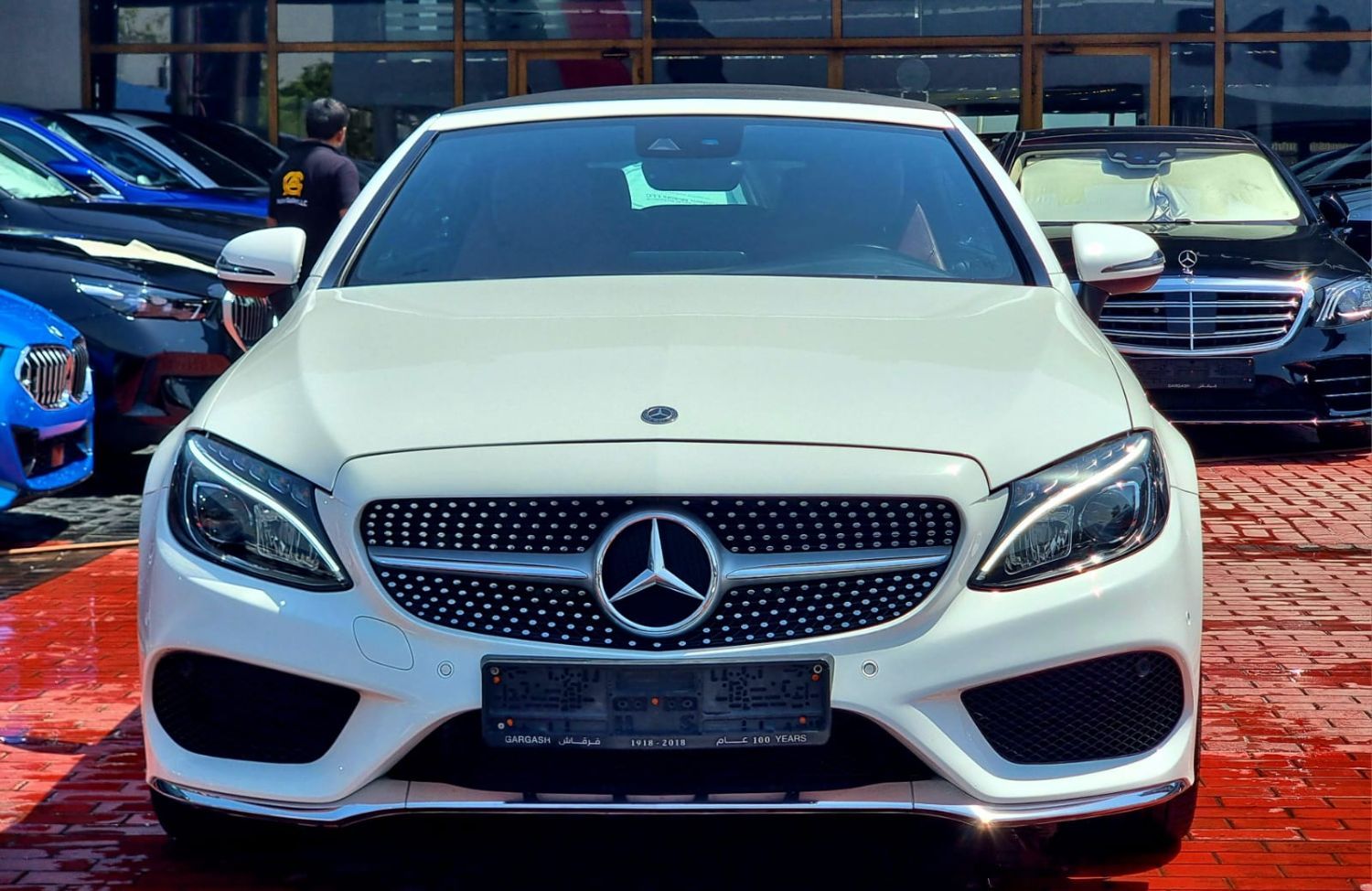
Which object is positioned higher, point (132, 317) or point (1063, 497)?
point (1063, 497)

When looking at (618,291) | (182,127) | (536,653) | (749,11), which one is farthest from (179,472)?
(749,11)

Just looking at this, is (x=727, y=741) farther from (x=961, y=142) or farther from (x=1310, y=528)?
(x=1310, y=528)

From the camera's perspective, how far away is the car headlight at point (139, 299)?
8328 mm

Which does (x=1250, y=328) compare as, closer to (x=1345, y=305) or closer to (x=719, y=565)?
(x=1345, y=305)

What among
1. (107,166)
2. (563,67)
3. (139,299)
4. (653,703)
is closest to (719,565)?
(653,703)

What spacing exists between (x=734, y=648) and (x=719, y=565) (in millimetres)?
130

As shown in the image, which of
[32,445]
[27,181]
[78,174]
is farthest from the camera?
[78,174]

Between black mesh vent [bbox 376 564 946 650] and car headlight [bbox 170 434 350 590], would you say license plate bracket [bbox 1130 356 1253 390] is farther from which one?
car headlight [bbox 170 434 350 590]

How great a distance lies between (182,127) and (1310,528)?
805 cm

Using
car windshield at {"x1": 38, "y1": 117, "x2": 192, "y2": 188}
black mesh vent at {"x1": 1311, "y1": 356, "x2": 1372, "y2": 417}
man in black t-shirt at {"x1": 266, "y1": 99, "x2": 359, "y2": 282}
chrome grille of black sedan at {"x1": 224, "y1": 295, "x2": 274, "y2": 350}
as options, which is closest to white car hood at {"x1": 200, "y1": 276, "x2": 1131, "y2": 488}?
chrome grille of black sedan at {"x1": 224, "y1": 295, "x2": 274, "y2": 350}

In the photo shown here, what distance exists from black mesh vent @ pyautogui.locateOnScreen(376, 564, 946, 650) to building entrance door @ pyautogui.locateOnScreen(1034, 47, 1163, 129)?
1425 cm

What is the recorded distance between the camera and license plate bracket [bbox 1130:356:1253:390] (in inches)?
359

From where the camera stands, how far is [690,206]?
14.9 ft

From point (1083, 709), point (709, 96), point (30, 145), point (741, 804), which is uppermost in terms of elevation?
point (709, 96)
